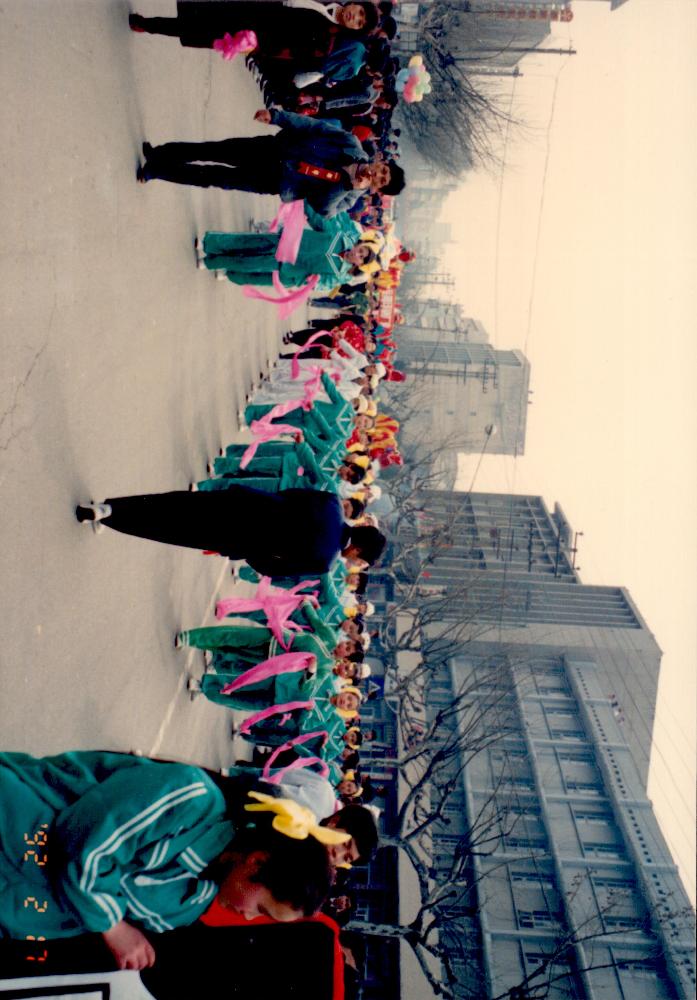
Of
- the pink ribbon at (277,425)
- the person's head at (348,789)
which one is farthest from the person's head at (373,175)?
the person's head at (348,789)

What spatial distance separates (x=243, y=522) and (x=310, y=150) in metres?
2.84

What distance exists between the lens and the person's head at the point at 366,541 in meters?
5.72

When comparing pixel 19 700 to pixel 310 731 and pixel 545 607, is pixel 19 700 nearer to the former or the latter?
pixel 310 731

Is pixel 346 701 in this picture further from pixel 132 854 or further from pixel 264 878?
pixel 132 854

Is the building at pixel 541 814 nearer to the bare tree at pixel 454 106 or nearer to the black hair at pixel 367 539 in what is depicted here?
the black hair at pixel 367 539

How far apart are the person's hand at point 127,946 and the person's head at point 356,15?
569 cm

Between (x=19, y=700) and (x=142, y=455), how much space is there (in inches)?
89.4

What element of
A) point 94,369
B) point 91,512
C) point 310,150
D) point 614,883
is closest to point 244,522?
point 91,512

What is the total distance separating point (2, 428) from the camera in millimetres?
3896

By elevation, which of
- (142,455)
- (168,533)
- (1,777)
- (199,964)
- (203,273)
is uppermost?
(203,273)

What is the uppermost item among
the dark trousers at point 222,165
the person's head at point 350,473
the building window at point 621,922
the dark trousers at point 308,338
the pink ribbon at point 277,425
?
the dark trousers at point 308,338

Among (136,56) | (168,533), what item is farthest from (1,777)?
(136,56)

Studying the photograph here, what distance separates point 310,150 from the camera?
5.88 meters

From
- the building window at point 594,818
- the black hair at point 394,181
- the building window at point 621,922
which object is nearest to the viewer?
the black hair at point 394,181
